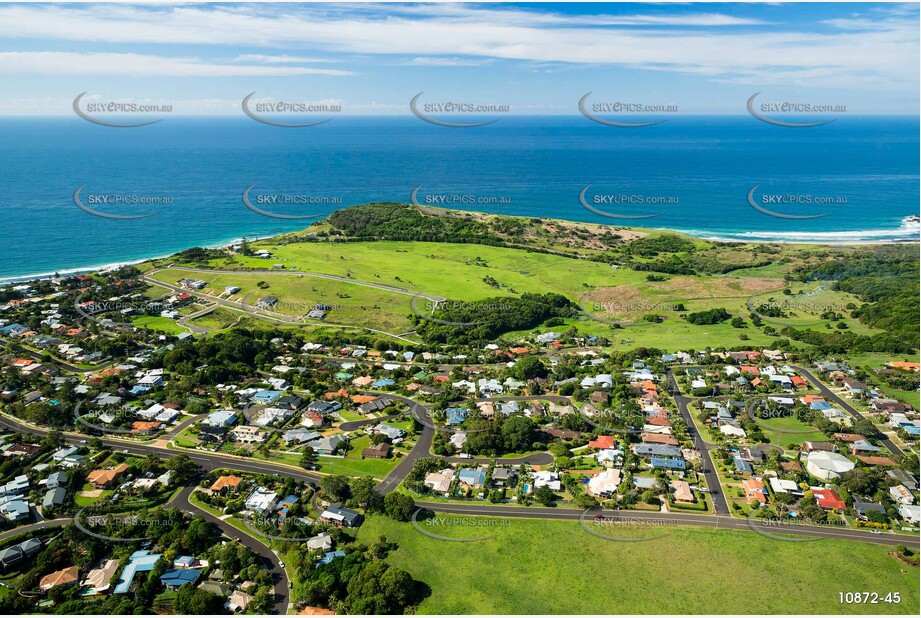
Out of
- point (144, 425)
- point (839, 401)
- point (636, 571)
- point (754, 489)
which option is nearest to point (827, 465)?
point (754, 489)

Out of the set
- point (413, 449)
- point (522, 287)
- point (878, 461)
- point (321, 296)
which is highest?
point (522, 287)

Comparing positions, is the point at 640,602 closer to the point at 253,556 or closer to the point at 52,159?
the point at 253,556

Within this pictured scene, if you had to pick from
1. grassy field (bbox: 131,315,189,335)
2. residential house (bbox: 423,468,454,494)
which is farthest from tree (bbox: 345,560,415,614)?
grassy field (bbox: 131,315,189,335)

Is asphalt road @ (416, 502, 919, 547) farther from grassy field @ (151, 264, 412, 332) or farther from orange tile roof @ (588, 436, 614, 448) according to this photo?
grassy field @ (151, 264, 412, 332)

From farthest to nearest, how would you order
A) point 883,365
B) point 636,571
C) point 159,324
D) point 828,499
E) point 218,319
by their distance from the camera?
point 218,319 < point 159,324 < point 883,365 < point 828,499 < point 636,571

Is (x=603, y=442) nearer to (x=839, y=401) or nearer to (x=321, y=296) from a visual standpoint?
(x=839, y=401)

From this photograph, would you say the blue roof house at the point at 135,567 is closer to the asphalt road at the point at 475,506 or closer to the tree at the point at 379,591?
the asphalt road at the point at 475,506

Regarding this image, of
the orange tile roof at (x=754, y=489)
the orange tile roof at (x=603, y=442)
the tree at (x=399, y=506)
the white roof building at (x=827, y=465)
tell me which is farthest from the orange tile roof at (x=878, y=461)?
the tree at (x=399, y=506)
